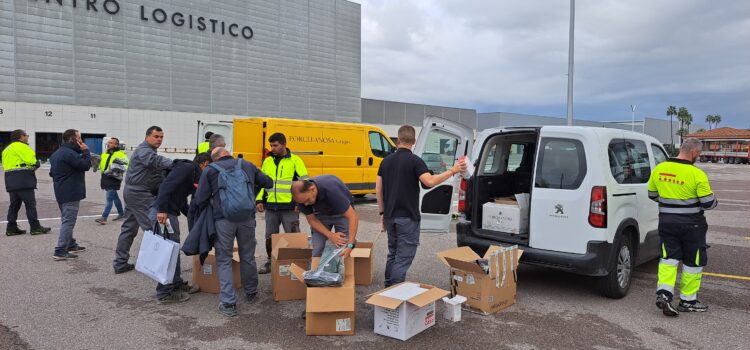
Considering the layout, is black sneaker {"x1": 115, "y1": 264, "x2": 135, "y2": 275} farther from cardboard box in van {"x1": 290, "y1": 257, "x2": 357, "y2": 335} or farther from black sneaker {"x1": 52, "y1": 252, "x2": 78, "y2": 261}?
cardboard box in van {"x1": 290, "y1": 257, "x2": 357, "y2": 335}

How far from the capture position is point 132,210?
5.84m

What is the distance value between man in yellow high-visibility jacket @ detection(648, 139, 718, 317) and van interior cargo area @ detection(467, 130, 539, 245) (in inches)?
51.5

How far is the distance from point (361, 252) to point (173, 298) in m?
1.98

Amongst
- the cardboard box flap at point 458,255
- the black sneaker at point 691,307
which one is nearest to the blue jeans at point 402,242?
the cardboard box flap at point 458,255

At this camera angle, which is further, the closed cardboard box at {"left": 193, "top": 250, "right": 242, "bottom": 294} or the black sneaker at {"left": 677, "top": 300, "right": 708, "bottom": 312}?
→ the closed cardboard box at {"left": 193, "top": 250, "right": 242, "bottom": 294}

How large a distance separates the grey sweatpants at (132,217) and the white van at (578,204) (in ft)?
10.9

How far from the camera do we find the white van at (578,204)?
185 inches

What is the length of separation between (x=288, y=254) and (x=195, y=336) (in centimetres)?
122

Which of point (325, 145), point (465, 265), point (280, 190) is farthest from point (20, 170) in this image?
point (465, 265)

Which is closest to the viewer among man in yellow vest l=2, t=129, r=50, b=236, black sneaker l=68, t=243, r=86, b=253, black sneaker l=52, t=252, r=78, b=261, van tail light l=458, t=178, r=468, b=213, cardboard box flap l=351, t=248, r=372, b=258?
cardboard box flap l=351, t=248, r=372, b=258

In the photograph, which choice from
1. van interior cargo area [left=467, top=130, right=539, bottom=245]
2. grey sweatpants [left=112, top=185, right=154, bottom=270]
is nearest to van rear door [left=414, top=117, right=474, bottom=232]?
van interior cargo area [left=467, top=130, right=539, bottom=245]

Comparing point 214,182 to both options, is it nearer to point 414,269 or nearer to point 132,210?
point 132,210

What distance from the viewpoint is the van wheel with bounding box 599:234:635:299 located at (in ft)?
15.9

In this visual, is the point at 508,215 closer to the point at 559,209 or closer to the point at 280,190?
the point at 559,209
